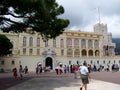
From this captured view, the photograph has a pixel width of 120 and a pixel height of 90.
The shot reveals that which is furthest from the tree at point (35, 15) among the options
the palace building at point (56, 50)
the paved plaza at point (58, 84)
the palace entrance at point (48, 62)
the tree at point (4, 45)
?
the palace entrance at point (48, 62)

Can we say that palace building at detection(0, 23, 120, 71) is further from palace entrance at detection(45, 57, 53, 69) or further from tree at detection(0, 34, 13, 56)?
tree at detection(0, 34, 13, 56)

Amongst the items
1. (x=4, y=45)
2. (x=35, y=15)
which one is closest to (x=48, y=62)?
(x=4, y=45)

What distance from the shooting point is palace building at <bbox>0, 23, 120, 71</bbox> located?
7512 cm

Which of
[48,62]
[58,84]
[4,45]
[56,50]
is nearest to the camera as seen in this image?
[58,84]

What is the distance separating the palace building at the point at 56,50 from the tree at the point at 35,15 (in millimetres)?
46017

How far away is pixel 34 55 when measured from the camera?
7700 centimetres

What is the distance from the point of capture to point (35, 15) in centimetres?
2364

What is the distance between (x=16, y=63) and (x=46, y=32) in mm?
48420

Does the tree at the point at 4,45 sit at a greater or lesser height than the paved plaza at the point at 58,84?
greater

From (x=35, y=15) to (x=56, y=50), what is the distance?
190ft

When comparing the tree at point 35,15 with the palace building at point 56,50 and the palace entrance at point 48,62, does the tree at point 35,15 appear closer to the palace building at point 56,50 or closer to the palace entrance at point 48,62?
the palace building at point 56,50

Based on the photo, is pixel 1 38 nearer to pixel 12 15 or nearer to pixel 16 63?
pixel 16 63

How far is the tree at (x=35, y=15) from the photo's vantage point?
71.7 ft

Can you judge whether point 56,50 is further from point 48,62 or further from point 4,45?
point 4,45
